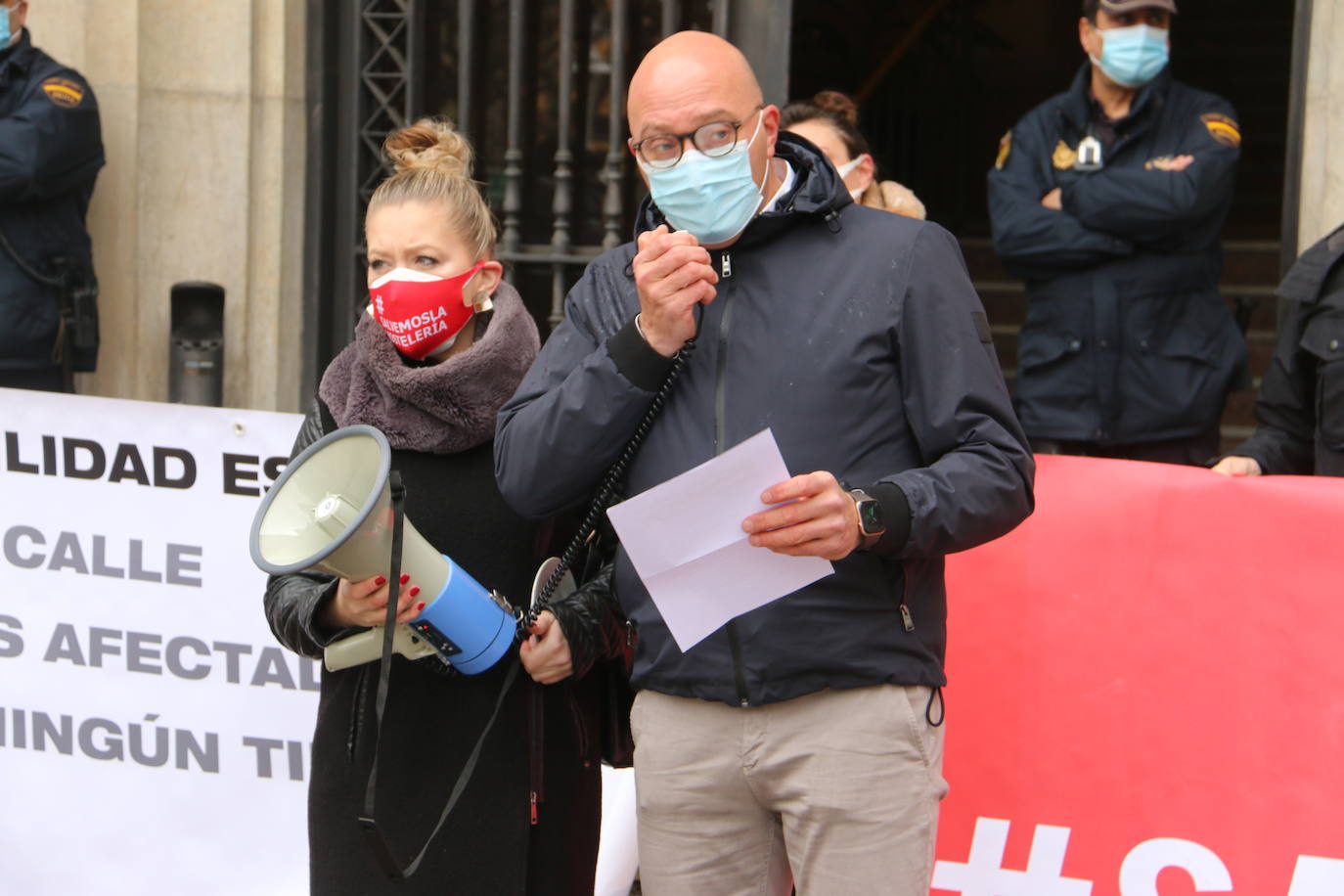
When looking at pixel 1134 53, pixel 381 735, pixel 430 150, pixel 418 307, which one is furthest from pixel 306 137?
pixel 381 735

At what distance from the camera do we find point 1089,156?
16.6ft

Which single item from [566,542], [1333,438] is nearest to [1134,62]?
[1333,438]

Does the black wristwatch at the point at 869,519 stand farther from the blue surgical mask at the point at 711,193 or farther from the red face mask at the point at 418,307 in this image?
the red face mask at the point at 418,307

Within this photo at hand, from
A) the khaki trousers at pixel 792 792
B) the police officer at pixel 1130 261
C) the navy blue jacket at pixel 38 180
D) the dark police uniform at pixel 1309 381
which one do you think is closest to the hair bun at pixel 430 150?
the khaki trousers at pixel 792 792

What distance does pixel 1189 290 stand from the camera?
16.4 ft

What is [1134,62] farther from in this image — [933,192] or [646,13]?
[933,192]

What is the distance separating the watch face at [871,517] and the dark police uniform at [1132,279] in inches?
107

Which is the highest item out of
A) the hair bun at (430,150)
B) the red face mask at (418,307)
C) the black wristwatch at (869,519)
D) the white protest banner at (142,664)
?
the hair bun at (430,150)

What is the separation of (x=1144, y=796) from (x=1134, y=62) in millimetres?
2449

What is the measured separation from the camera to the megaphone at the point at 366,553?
103 inches

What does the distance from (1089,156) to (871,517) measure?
3.05 m

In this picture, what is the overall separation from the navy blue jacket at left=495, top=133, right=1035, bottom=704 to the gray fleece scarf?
0.93 feet

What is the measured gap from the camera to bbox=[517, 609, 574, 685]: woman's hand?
2.85m

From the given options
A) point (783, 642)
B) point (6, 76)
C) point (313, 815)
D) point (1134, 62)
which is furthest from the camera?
point (6, 76)
